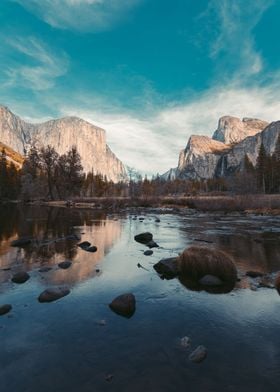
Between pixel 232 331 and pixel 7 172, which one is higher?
pixel 7 172

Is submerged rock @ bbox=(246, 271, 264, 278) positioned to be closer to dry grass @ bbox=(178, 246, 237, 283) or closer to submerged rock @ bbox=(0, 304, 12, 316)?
dry grass @ bbox=(178, 246, 237, 283)

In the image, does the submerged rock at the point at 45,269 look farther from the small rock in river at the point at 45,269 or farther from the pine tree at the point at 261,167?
the pine tree at the point at 261,167

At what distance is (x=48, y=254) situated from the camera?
1752 cm

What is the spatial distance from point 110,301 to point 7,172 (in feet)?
335

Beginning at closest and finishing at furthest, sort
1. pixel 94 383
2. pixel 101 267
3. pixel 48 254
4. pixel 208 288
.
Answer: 1. pixel 94 383
2. pixel 208 288
3. pixel 101 267
4. pixel 48 254

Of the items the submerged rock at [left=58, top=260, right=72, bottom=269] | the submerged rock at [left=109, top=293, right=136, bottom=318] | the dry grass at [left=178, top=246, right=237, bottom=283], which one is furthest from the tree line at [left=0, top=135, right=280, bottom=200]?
the submerged rock at [left=109, top=293, right=136, bottom=318]

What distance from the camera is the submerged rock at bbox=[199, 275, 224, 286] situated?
1170 cm

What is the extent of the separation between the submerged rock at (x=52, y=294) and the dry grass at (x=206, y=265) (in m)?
5.48

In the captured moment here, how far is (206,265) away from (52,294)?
656 cm

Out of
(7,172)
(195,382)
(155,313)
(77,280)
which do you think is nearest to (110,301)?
(155,313)

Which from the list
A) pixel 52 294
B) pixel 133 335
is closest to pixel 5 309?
pixel 52 294

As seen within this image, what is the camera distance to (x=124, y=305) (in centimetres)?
929

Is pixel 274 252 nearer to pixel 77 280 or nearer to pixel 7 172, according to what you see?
pixel 77 280

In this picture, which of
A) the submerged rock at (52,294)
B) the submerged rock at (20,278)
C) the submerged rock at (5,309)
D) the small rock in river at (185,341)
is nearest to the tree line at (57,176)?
the submerged rock at (20,278)
